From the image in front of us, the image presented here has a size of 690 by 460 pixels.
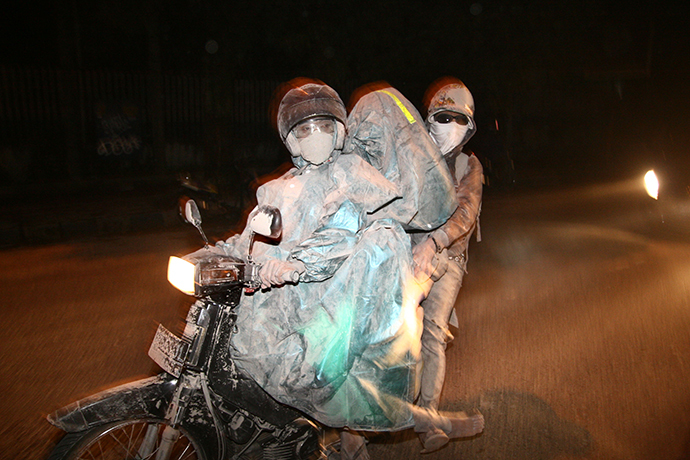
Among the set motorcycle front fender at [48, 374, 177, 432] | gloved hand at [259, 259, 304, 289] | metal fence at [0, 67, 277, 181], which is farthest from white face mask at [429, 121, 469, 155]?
metal fence at [0, 67, 277, 181]

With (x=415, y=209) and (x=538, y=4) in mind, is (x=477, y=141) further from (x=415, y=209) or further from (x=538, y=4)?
(x=415, y=209)

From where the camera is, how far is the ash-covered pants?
317 cm

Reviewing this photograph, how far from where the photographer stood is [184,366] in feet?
7.00

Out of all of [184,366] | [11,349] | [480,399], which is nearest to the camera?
[184,366]

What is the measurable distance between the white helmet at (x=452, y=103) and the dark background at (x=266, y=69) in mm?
7325

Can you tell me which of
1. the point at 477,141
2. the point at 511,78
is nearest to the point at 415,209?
the point at 477,141

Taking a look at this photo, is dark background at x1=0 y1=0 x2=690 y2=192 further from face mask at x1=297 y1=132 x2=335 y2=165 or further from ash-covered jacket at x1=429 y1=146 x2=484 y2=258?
face mask at x1=297 y1=132 x2=335 y2=165

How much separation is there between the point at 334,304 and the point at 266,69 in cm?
1531

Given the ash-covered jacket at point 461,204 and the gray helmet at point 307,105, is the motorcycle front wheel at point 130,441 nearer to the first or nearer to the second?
the gray helmet at point 307,105

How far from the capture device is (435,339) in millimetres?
3195

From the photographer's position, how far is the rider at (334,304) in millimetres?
2248

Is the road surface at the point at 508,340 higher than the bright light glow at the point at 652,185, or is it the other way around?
the bright light glow at the point at 652,185

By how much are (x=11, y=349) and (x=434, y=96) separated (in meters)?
3.74

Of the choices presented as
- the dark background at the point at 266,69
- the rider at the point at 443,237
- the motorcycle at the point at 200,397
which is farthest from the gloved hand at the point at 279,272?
the dark background at the point at 266,69
